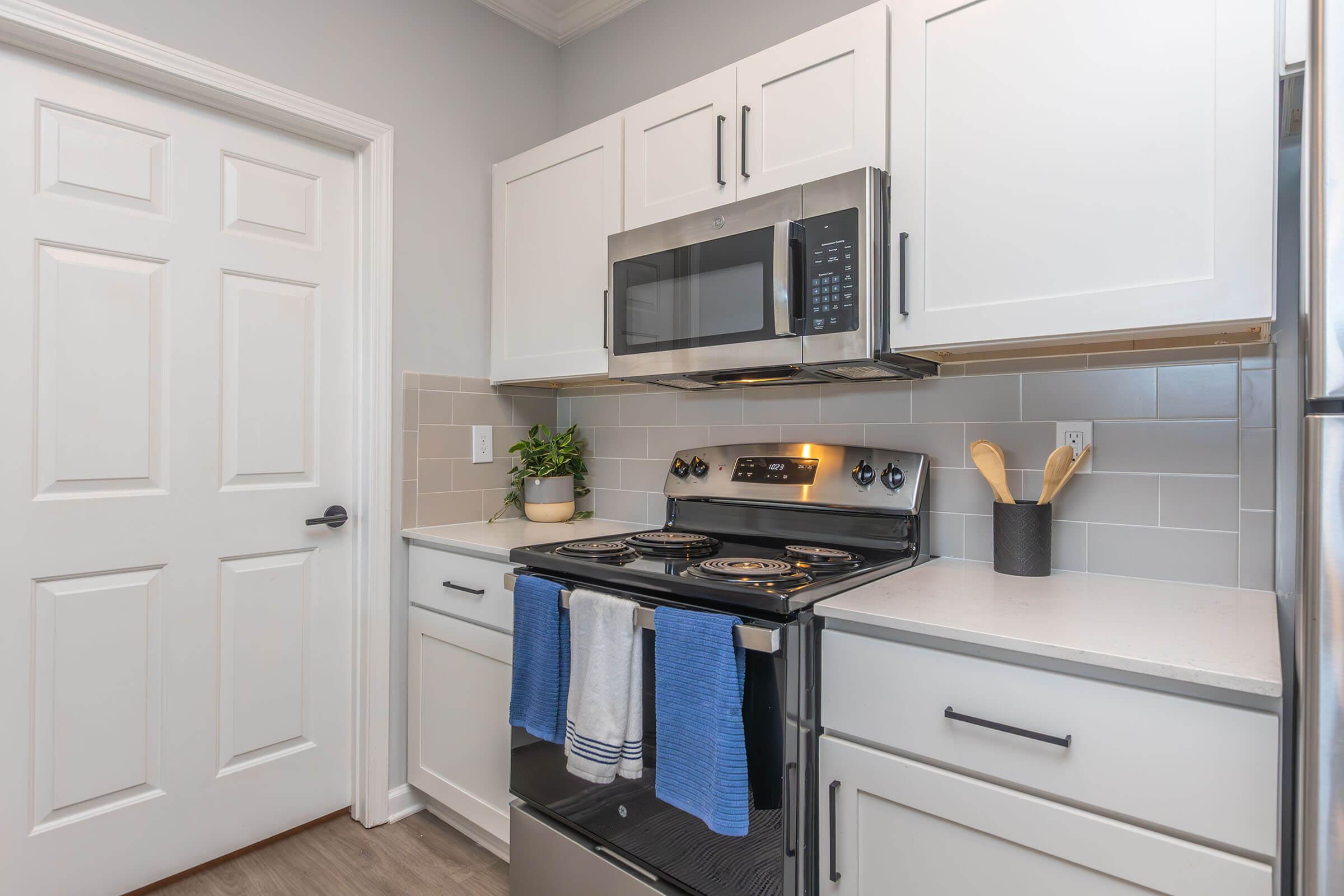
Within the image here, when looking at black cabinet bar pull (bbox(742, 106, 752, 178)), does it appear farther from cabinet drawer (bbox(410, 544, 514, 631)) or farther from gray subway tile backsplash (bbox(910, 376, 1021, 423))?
cabinet drawer (bbox(410, 544, 514, 631))

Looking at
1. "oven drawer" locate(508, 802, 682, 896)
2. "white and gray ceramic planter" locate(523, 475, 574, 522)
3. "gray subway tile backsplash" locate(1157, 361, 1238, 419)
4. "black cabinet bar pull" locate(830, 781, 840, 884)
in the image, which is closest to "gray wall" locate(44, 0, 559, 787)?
"white and gray ceramic planter" locate(523, 475, 574, 522)

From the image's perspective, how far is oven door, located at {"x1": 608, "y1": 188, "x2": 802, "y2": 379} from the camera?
1.53 metres

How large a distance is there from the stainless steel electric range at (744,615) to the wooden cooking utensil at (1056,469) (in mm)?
272

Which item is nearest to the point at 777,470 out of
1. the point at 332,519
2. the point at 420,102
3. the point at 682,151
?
the point at 682,151

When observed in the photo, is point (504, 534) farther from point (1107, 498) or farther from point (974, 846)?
point (1107, 498)

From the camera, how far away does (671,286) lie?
1775 millimetres

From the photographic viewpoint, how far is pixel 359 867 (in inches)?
73.5

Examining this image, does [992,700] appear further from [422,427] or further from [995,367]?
[422,427]

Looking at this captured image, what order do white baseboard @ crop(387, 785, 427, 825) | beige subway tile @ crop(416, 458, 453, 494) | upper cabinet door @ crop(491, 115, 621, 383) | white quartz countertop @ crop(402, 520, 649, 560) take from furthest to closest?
beige subway tile @ crop(416, 458, 453, 494) → white baseboard @ crop(387, 785, 427, 825) → upper cabinet door @ crop(491, 115, 621, 383) → white quartz countertop @ crop(402, 520, 649, 560)

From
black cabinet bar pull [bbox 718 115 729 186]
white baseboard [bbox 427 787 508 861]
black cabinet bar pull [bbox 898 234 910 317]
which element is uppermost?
black cabinet bar pull [bbox 718 115 729 186]

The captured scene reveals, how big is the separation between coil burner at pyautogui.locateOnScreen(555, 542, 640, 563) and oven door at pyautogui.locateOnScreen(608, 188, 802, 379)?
1.51 ft

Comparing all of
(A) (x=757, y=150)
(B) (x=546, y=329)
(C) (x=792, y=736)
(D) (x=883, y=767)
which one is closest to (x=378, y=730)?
(B) (x=546, y=329)

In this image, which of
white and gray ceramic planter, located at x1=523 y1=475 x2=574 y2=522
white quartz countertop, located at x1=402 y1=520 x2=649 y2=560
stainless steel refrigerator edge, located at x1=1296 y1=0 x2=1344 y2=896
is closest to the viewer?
stainless steel refrigerator edge, located at x1=1296 y1=0 x2=1344 y2=896

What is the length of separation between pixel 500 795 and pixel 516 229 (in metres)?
1.67
